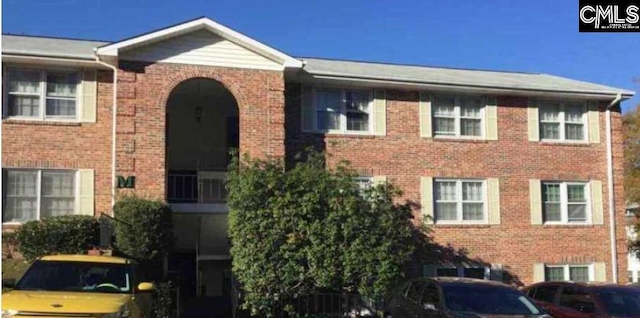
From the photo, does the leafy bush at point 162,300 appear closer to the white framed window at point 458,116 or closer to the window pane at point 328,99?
the window pane at point 328,99

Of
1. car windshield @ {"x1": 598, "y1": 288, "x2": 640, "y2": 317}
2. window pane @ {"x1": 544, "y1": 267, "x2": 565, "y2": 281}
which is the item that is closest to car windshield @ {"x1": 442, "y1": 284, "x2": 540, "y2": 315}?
car windshield @ {"x1": 598, "y1": 288, "x2": 640, "y2": 317}

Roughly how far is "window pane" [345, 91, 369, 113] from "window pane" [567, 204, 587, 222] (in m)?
7.17

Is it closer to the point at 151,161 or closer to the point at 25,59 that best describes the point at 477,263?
the point at 151,161

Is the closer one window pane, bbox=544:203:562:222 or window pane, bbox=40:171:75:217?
window pane, bbox=40:171:75:217

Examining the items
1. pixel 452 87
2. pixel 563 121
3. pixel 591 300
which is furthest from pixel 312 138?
pixel 591 300

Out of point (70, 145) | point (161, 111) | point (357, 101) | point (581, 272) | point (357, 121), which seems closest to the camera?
point (161, 111)

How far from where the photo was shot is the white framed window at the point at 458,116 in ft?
68.6

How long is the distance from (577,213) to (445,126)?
5.02m

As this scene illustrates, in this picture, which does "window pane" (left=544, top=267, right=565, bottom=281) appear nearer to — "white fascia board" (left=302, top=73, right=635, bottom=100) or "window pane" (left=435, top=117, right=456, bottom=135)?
"window pane" (left=435, top=117, right=456, bottom=135)

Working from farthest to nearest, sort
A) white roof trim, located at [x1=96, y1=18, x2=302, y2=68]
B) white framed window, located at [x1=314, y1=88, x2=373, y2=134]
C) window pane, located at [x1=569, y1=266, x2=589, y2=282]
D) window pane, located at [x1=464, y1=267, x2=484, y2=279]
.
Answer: window pane, located at [x1=569, y1=266, x2=589, y2=282], window pane, located at [x1=464, y1=267, x2=484, y2=279], white framed window, located at [x1=314, y1=88, x2=373, y2=134], white roof trim, located at [x1=96, y1=18, x2=302, y2=68]

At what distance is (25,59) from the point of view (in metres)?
17.1

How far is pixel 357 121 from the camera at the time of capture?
2009cm

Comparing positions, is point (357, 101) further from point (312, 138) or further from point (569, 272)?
point (569, 272)

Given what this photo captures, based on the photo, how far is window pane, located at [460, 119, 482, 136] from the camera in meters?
21.1
